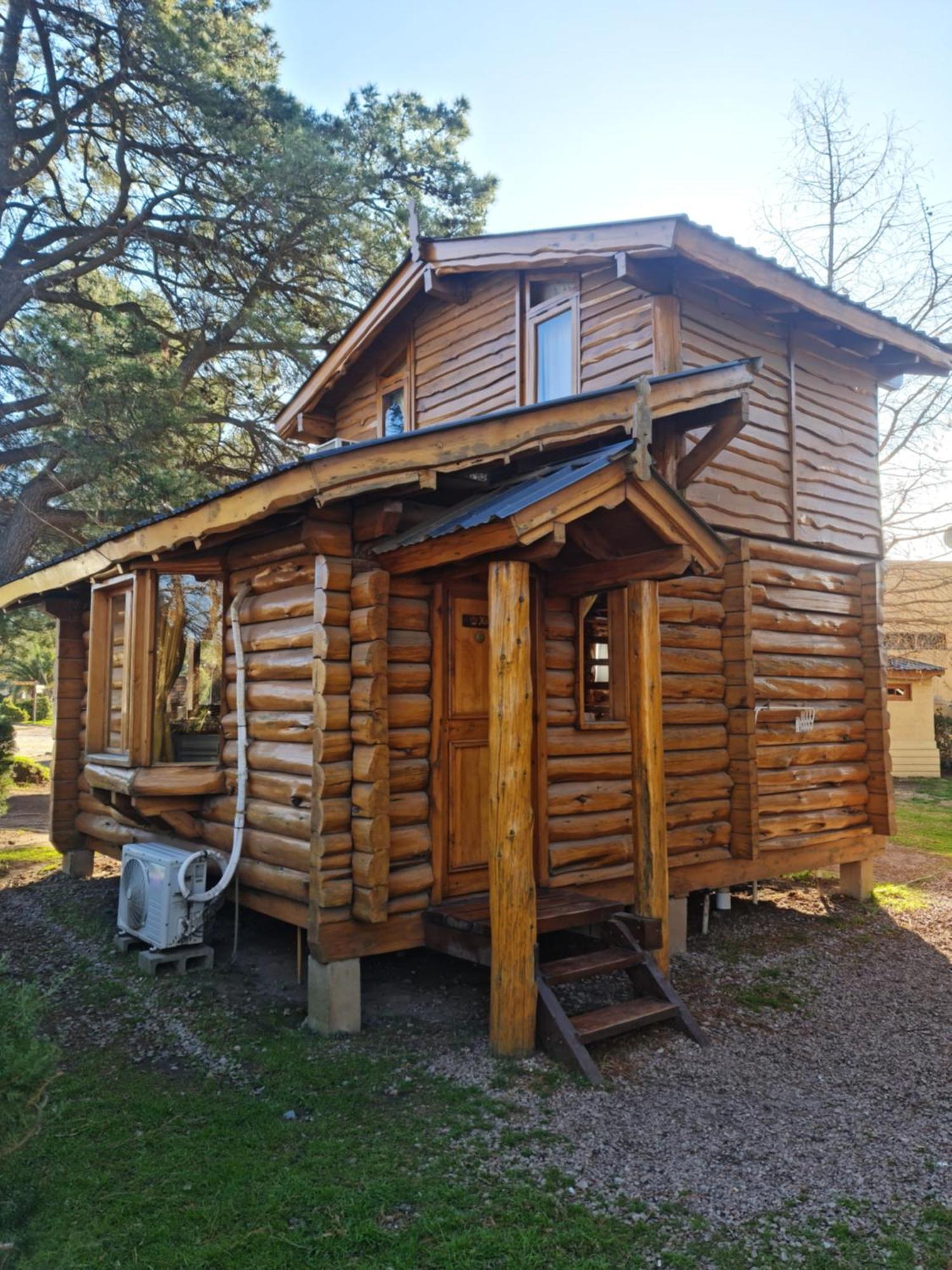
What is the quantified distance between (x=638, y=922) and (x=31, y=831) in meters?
12.3

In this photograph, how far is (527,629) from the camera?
5496 millimetres

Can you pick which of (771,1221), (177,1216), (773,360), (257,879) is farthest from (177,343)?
(771,1221)

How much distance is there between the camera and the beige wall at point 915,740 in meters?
23.1

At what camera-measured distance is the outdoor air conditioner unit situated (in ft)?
22.8

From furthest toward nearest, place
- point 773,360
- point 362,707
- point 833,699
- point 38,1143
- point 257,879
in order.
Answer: point 833,699, point 773,360, point 257,879, point 362,707, point 38,1143

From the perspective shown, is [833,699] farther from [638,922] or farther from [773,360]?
[638,922]

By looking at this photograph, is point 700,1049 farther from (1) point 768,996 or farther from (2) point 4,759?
(2) point 4,759

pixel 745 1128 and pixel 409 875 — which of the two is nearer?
pixel 745 1128

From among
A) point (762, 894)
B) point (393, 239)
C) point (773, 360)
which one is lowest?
point (762, 894)

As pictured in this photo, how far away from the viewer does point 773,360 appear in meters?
9.31

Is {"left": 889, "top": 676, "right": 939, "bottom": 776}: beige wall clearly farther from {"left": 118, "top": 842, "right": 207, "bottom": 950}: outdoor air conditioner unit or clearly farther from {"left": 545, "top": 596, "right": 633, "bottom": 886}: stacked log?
{"left": 118, "top": 842, "right": 207, "bottom": 950}: outdoor air conditioner unit

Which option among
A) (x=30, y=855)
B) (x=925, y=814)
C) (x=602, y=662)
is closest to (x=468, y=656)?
(x=602, y=662)

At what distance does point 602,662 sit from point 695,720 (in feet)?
3.70

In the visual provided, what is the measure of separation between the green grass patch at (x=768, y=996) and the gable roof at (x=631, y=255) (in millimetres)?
6404
